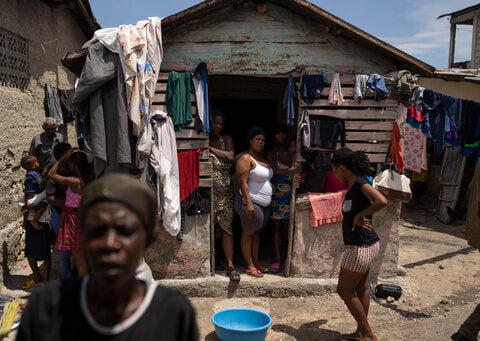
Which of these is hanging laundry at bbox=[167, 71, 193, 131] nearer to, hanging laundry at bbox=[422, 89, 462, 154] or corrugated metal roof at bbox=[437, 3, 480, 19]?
hanging laundry at bbox=[422, 89, 462, 154]

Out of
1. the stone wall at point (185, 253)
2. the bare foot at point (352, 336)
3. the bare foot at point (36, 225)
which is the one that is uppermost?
the bare foot at point (36, 225)

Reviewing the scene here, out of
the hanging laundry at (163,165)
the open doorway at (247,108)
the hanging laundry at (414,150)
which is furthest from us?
the hanging laundry at (414,150)

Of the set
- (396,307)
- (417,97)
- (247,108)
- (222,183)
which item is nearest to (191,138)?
(222,183)

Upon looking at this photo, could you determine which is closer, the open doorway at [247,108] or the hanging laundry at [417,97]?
the hanging laundry at [417,97]

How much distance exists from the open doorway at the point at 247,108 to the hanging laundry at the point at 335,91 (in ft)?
6.58

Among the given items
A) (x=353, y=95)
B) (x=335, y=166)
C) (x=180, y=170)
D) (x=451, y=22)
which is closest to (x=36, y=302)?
(x=335, y=166)

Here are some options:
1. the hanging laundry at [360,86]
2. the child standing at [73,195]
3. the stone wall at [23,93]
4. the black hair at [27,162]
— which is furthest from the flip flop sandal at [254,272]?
the stone wall at [23,93]

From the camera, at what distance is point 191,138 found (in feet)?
17.6

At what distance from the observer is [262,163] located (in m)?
5.56

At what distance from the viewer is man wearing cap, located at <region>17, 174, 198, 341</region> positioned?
1.40 m

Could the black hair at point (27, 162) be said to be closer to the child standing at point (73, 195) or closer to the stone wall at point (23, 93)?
the stone wall at point (23, 93)

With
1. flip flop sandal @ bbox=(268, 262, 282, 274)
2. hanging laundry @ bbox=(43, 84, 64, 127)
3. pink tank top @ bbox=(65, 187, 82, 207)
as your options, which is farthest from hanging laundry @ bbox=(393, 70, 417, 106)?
hanging laundry @ bbox=(43, 84, 64, 127)

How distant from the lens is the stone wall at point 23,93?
590 cm

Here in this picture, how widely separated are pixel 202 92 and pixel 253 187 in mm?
1315
